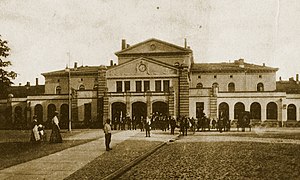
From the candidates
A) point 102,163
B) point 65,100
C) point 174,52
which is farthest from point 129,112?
point 102,163

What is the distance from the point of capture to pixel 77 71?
57188 mm

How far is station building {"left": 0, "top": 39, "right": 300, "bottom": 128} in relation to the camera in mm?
42594

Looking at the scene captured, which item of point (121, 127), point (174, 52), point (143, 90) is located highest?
point (174, 52)

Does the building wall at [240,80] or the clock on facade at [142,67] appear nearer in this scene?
the clock on facade at [142,67]

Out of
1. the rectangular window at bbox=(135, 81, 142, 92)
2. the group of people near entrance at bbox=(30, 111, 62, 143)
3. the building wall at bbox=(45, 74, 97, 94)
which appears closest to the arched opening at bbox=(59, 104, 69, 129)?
the building wall at bbox=(45, 74, 97, 94)

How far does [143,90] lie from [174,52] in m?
11.2

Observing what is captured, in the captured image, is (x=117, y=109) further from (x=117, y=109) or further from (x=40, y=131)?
(x=40, y=131)

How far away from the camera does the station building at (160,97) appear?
4259cm

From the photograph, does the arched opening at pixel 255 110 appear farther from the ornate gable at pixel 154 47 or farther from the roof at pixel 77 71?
the roof at pixel 77 71

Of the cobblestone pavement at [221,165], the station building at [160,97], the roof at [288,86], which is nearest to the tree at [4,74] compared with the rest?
the station building at [160,97]

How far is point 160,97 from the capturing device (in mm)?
42250

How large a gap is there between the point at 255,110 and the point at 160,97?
484 inches

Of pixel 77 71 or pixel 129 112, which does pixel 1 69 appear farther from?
pixel 77 71

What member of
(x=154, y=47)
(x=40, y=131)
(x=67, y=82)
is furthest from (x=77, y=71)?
(x=40, y=131)
